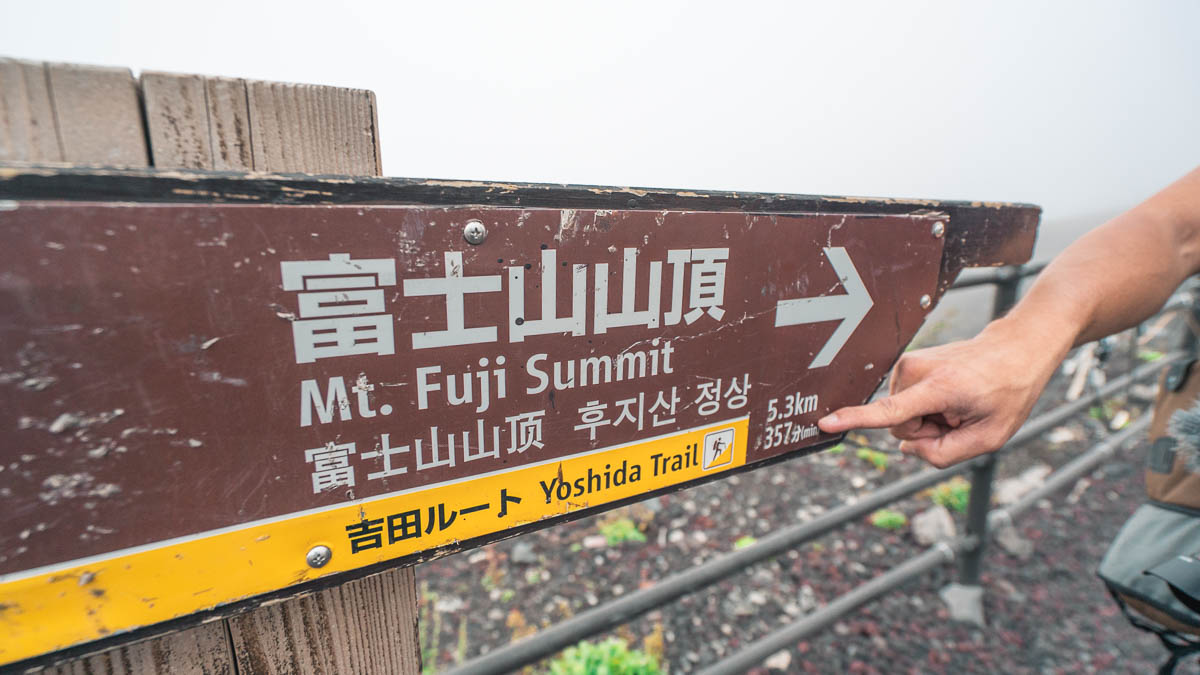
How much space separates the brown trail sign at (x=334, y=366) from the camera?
36 centimetres

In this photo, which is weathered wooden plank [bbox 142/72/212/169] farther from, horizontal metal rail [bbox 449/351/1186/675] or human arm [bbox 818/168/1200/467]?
horizontal metal rail [bbox 449/351/1186/675]

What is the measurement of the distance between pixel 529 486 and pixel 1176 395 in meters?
1.45

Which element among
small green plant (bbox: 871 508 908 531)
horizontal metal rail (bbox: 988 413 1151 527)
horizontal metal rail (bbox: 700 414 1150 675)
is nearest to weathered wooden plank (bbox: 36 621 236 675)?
horizontal metal rail (bbox: 700 414 1150 675)

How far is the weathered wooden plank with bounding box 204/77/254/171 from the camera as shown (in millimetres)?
420

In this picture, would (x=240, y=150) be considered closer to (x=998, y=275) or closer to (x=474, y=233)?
(x=474, y=233)

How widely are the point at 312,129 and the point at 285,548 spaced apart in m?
0.35

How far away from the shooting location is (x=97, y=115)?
38cm

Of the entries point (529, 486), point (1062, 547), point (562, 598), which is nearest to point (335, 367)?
point (529, 486)

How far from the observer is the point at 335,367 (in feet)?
1.44

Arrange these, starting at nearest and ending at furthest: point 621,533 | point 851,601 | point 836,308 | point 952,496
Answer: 1. point 836,308
2. point 851,601
3. point 621,533
4. point 952,496

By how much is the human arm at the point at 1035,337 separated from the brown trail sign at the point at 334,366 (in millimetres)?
304

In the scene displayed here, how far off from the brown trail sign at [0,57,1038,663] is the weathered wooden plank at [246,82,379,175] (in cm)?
7

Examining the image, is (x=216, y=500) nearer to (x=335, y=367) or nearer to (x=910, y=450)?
(x=335, y=367)

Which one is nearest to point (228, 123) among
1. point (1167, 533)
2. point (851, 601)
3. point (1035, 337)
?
point (1035, 337)
